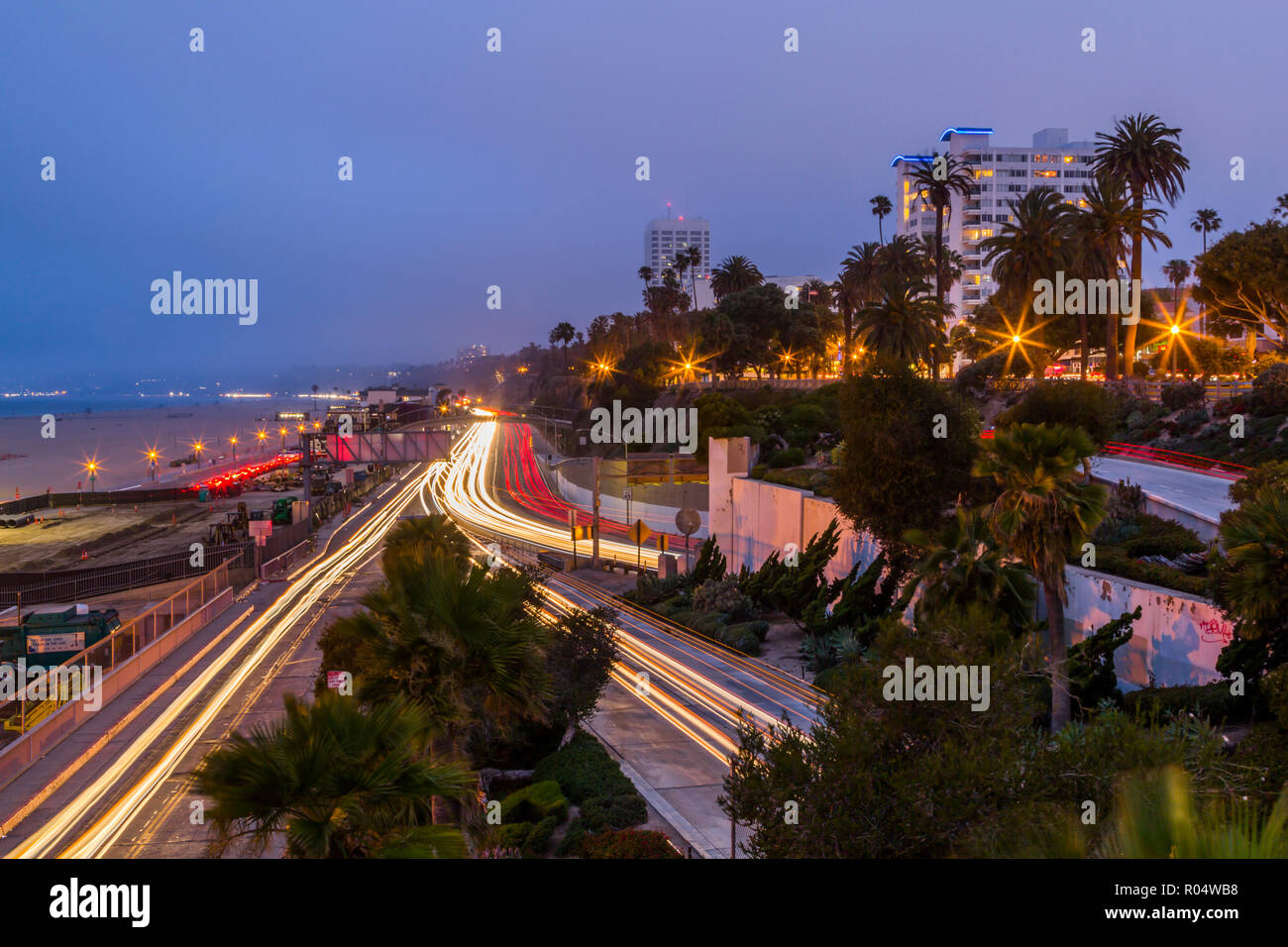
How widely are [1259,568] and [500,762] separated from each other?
1448 centimetres

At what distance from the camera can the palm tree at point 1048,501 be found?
1878 cm

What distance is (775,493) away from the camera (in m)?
40.1

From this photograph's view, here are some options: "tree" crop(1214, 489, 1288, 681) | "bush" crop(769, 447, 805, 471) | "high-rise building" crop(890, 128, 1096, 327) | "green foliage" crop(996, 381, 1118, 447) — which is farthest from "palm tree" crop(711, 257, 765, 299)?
"tree" crop(1214, 489, 1288, 681)

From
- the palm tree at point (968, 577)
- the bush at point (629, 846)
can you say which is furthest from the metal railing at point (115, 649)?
the palm tree at point (968, 577)

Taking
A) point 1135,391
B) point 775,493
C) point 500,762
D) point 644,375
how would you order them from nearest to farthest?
point 500,762 < point 775,493 < point 1135,391 < point 644,375

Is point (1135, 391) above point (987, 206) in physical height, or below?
below

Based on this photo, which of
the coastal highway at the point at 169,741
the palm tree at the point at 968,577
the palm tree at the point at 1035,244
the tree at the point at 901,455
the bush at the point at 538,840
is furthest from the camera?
the palm tree at the point at 1035,244

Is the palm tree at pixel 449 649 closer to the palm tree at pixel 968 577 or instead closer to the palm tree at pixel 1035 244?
the palm tree at pixel 968 577

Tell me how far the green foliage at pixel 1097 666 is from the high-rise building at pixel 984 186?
125163 mm

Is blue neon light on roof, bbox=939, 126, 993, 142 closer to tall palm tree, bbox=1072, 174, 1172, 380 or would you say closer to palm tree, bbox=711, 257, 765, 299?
palm tree, bbox=711, 257, 765, 299

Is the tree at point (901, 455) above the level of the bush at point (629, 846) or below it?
above

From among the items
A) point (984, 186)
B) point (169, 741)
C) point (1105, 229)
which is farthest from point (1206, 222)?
point (169, 741)
